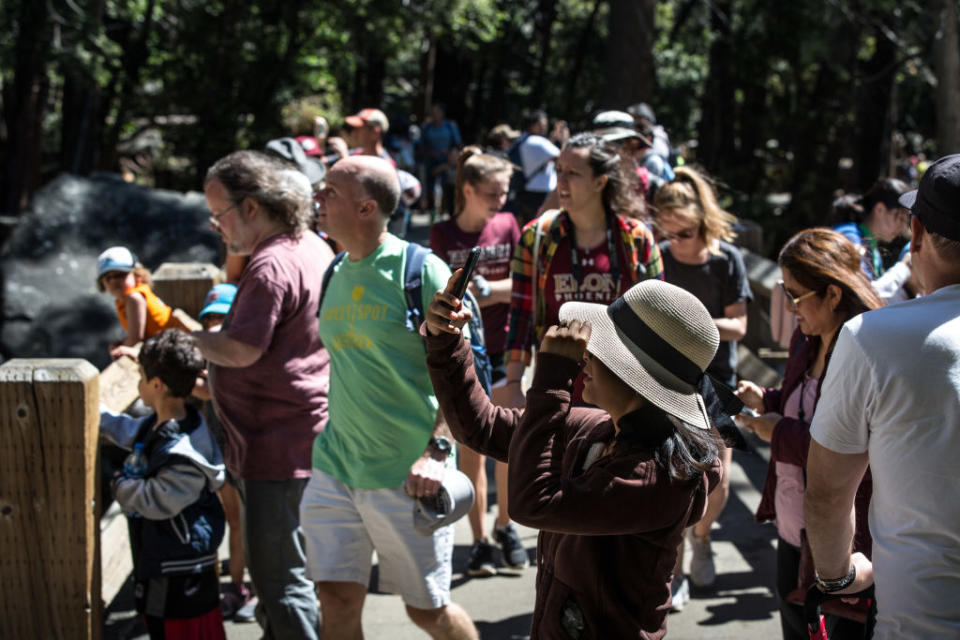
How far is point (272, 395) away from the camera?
389 cm

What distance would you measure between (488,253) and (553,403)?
3.25 meters

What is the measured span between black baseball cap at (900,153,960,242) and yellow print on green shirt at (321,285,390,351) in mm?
1841

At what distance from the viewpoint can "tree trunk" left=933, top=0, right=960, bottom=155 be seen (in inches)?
424

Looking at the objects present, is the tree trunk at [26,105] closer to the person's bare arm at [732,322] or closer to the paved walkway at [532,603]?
the paved walkway at [532,603]

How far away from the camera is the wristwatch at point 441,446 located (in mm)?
3434

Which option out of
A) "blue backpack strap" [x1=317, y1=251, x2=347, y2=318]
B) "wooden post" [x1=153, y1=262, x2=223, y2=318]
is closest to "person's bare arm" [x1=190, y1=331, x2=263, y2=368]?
"blue backpack strap" [x1=317, y1=251, x2=347, y2=318]

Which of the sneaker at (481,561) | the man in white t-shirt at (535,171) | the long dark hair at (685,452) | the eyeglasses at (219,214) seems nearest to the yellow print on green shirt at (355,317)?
the eyeglasses at (219,214)

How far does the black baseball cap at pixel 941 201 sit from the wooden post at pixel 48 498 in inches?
110

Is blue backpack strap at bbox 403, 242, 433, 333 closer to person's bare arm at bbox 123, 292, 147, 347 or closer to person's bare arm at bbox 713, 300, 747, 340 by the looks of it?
person's bare arm at bbox 713, 300, 747, 340

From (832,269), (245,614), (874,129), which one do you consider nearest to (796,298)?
(832,269)

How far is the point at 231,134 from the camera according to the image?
1723 centimetres

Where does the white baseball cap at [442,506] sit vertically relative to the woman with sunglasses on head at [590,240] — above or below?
below

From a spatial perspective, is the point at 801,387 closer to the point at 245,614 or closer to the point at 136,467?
the point at 136,467

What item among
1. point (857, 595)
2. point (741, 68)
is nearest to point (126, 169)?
point (741, 68)
